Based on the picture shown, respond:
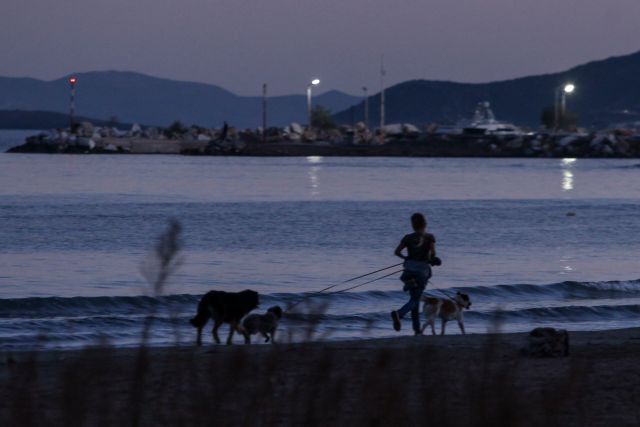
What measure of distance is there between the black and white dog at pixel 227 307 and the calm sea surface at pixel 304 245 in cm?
77

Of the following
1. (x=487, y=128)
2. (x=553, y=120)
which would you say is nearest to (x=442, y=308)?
(x=487, y=128)

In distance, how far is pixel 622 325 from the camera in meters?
16.5

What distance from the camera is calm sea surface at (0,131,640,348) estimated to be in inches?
678

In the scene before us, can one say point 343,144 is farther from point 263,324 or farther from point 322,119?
point 263,324

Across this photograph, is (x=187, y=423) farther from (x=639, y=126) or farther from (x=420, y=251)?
(x=639, y=126)

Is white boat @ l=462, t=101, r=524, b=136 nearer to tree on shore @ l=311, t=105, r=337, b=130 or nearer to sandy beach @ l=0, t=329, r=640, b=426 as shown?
tree on shore @ l=311, t=105, r=337, b=130

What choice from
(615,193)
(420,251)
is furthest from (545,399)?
(615,193)

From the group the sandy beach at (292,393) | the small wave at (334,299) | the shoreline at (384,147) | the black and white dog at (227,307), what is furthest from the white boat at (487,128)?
the sandy beach at (292,393)

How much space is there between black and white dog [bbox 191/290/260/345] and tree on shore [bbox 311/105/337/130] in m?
135

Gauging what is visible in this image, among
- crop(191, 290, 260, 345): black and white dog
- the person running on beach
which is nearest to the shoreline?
the person running on beach

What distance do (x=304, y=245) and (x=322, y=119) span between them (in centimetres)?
12122

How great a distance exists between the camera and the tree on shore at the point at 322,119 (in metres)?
150

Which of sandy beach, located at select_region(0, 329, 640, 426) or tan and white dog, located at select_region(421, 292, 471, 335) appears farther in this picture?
tan and white dog, located at select_region(421, 292, 471, 335)

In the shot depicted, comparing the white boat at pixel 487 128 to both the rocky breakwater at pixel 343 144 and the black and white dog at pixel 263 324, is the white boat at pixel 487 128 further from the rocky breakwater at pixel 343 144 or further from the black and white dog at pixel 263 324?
the black and white dog at pixel 263 324
